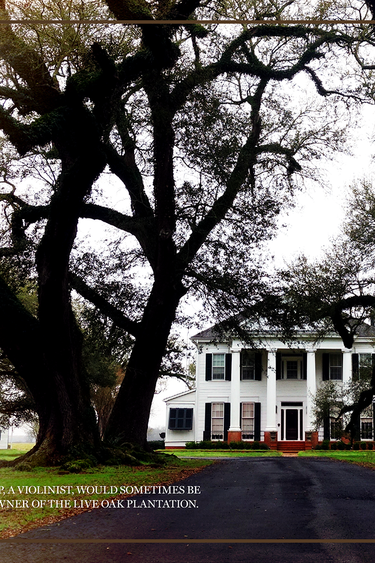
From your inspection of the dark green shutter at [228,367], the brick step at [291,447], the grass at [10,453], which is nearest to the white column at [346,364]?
the brick step at [291,447]

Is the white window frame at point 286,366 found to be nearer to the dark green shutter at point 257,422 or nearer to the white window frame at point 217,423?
the dark green shutter at point 257,422

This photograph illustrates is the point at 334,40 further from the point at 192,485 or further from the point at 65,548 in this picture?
the point at 65,548

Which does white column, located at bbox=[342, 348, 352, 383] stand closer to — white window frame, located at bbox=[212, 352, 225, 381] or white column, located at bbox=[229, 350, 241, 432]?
white column, located at bbox=[229, 350, 241, 432]

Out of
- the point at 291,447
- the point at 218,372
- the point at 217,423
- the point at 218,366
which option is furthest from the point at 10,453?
the point at 291,447

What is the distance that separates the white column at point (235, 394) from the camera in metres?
38.9

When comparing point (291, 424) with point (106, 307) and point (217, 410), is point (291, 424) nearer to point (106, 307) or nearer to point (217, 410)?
point (217, 410)

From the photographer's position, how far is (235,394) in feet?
130

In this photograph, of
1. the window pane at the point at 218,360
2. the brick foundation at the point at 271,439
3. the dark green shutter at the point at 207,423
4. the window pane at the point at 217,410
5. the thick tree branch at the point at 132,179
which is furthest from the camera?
the window pane at the point at 218,360

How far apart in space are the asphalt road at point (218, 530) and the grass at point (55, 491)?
14.7 inches

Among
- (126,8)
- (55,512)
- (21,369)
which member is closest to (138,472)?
(21,369)

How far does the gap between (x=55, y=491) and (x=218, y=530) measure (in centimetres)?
377

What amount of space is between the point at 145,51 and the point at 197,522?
8.74 meters

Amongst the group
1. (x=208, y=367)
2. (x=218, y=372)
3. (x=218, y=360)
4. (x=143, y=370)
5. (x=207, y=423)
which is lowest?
(x=207, y=423)

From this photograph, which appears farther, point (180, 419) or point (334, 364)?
point (334, 364)
